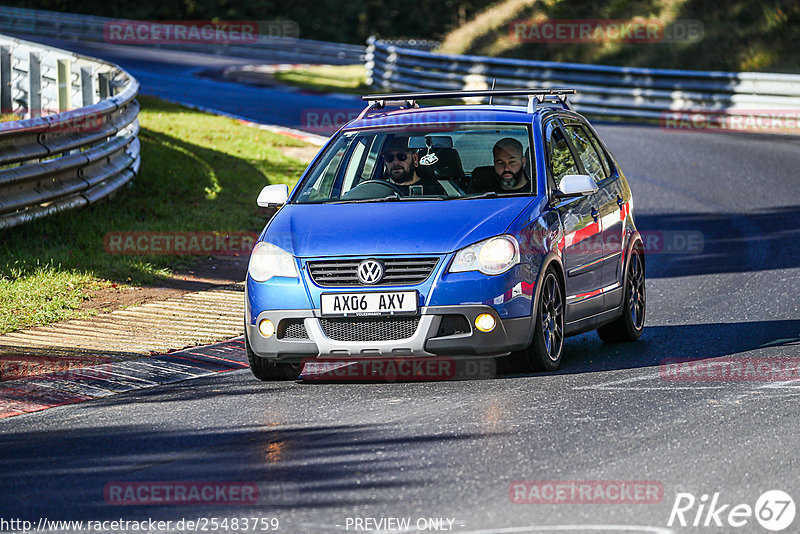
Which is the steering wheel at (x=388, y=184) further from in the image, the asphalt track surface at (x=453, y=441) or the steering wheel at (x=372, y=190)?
the asphalt track surface at (x=453, y=441)

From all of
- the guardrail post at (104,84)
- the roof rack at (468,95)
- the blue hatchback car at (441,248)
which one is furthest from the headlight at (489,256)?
the guardrail post at (104,84)

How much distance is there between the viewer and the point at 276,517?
5.41 meters

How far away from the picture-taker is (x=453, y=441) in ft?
21.7

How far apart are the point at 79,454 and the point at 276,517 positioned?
1.69m

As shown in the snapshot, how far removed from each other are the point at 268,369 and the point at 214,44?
40.5 metres

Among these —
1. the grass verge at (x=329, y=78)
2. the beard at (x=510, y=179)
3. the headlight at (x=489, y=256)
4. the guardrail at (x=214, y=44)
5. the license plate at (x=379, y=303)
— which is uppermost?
the beard at (x=510, y=179)

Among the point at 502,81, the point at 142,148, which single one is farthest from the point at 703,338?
the point at 502,81

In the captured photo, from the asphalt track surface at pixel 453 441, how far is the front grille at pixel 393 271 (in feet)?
2.22

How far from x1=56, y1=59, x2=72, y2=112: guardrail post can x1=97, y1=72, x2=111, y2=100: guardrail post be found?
0.91 metres

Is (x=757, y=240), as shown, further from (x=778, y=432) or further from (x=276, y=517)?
(x=276, y=517)

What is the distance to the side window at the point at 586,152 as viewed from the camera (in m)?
9.79

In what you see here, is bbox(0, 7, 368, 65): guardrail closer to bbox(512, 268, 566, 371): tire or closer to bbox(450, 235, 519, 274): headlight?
bbox(512, 268, 566, 371): tire
